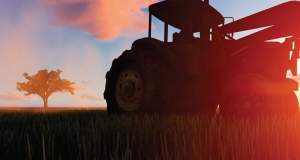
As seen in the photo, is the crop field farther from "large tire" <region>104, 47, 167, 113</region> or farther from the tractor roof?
the tractor roof

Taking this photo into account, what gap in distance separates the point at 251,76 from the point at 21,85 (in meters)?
35.5

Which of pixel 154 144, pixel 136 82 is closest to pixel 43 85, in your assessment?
pixel 136 82

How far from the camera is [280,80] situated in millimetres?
4703

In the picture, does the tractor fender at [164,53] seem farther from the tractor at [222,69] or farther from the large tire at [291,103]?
the large tire at [291,103]

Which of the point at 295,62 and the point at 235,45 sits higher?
the point at 235,45

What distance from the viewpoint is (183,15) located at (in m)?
5.62

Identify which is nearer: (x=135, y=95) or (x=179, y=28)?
(x=135, y=95)

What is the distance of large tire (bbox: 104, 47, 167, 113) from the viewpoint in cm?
498

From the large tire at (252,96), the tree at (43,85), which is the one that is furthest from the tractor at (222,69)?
the tree at (43,85)

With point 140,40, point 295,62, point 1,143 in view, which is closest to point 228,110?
point 295,62

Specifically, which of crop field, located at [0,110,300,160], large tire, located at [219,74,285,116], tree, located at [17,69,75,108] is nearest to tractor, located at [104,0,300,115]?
large tire, located at [219,74,285,116]

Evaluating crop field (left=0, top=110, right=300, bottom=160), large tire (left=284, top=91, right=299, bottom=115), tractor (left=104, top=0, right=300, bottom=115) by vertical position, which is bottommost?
crop field (left=0, top=110, right=300, bottom=160)

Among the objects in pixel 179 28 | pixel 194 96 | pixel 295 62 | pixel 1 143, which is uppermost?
pixel 179 28

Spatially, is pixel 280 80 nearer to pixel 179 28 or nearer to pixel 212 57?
pixel 212 57
